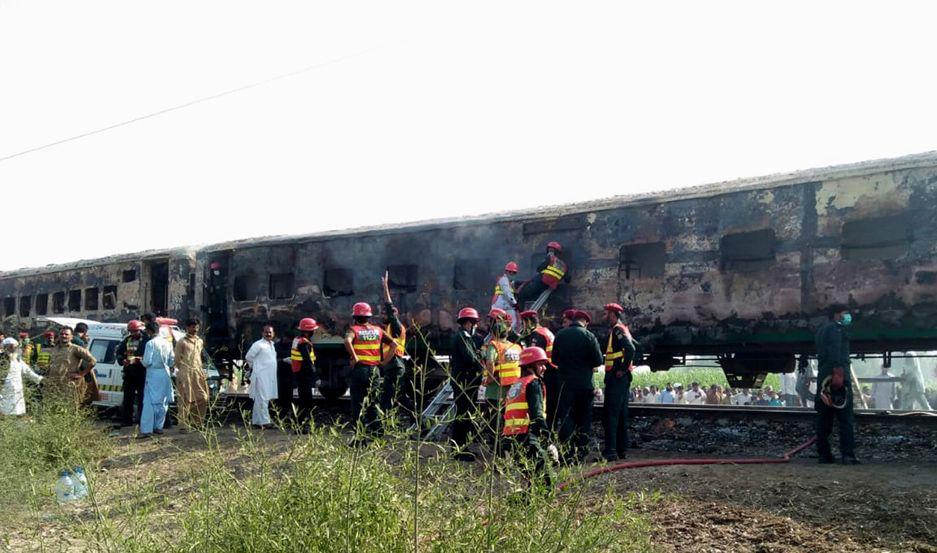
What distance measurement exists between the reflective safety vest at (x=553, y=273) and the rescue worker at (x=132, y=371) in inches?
218

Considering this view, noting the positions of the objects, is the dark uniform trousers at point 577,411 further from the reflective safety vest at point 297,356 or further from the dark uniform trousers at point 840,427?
the reflective safety vest at point 297,356

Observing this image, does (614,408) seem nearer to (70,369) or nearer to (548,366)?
(548,366)

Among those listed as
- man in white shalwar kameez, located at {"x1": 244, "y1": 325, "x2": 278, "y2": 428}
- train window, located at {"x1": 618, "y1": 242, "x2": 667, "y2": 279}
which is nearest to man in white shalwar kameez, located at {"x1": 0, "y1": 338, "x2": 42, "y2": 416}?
man in white shalwar kameez, located at {"x1": 244, "y1": 325, "x2": 278, "y2": 428}

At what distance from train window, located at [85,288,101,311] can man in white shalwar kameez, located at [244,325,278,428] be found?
832 centimetres

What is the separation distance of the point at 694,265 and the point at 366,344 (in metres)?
4.20

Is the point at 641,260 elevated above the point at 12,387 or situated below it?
above

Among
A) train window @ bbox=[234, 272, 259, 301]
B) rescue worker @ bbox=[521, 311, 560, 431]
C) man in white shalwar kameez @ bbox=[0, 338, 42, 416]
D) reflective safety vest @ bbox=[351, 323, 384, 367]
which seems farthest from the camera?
train window @ bbox=[234, 272, 259, 301]

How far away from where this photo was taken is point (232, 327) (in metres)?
14.2

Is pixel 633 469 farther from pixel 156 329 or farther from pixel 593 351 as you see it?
pixel 156 329

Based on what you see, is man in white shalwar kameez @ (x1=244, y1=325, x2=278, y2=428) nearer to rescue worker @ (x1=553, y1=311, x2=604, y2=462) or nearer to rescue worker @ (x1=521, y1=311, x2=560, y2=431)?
rescue worker @ (x1=521, y1=311, x2=560, y2=431)

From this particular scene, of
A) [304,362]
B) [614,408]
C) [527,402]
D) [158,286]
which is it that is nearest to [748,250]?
[614,408]

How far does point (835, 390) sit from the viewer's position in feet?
24.3

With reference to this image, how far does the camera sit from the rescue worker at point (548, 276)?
1031 centimetres

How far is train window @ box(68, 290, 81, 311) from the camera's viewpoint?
17547 mm
